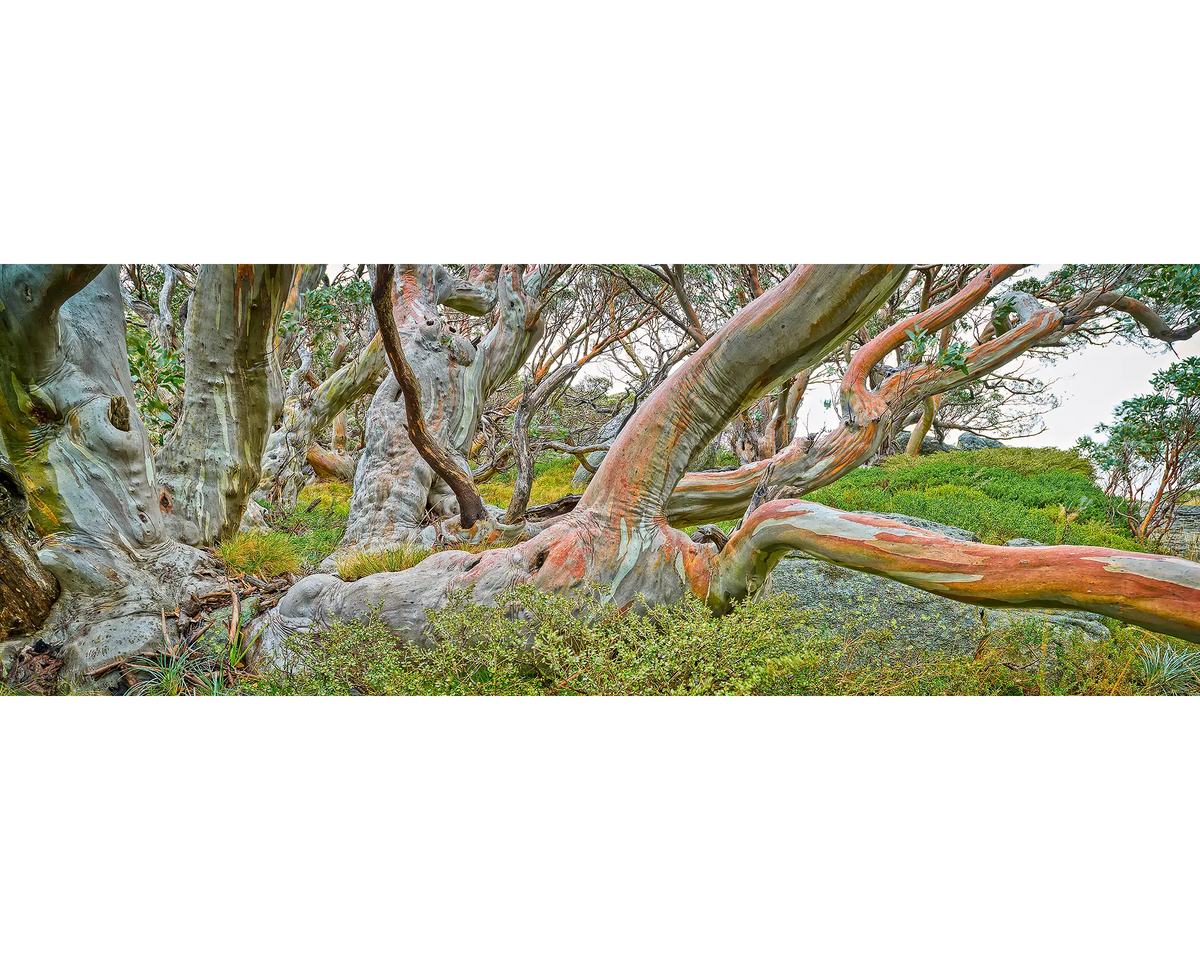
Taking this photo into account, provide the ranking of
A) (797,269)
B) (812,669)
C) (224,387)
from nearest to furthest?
1. (812,669)
2. (797,269)
3. (224,387)

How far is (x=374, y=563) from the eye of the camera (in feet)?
11.5

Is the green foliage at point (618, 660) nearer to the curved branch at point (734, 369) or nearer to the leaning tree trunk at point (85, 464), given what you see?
the curved branch at point (734, 369)

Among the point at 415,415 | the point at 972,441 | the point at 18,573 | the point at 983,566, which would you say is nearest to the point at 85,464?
the point at 18,573

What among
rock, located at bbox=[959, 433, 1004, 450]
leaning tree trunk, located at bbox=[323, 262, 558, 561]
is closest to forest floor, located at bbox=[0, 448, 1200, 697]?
leaning tree trunk, located at bbox=[323, 262, 558, 561]

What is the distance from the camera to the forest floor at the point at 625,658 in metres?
2.32

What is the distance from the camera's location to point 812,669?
8.38 ft

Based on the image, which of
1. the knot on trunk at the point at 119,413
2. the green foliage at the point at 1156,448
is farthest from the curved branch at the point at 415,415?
the green foliage at the point at 1156,448

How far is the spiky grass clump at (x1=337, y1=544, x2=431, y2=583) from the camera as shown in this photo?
11.3 feet

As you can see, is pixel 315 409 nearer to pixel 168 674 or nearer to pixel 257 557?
pixel 257 557

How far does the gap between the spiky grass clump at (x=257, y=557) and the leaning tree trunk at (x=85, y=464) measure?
483 mm
